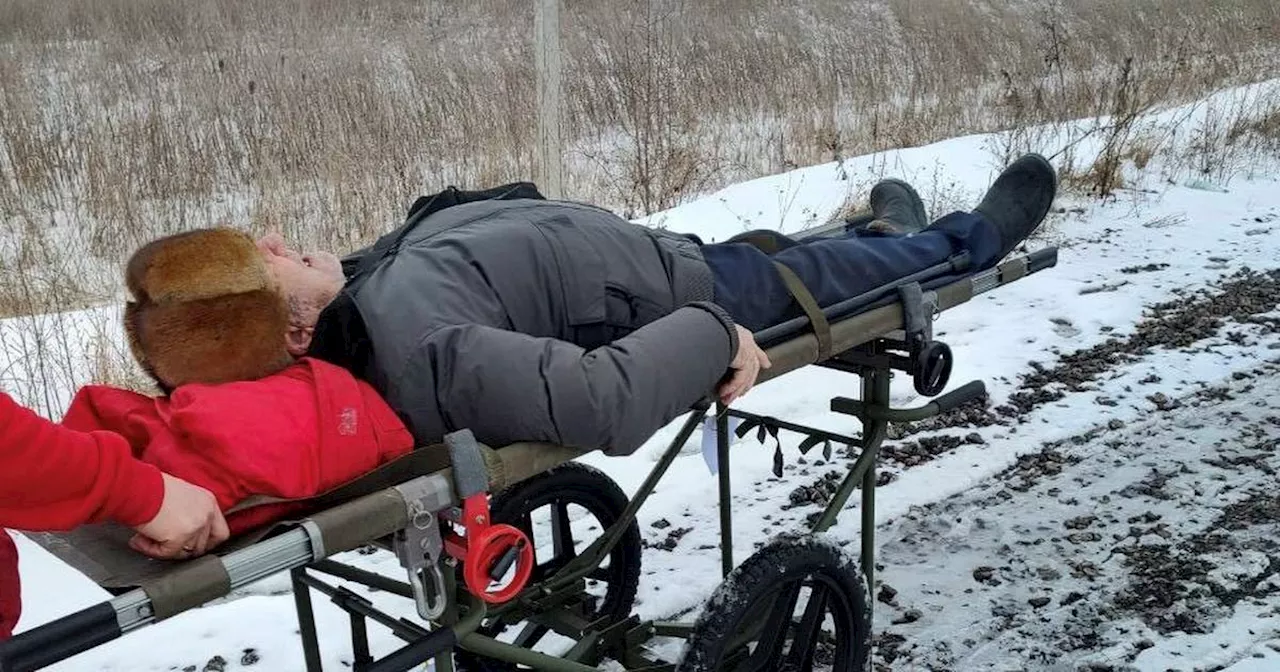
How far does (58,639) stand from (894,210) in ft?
8.51

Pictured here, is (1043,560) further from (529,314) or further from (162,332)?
(162,332)

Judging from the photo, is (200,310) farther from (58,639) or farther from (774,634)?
(774,634)

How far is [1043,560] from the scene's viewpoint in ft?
11.1

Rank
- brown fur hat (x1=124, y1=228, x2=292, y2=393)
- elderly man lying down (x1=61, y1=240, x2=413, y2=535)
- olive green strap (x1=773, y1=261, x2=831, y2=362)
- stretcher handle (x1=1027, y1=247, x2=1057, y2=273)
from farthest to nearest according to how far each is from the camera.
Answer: stretcher handle (x1=1027, y1=247, x2=1057, y2=273) < olive green strap (x1=773, y1=261, x2=831, y2=362) < brown fur hat (x1=124, y1=228, x2=292, y2=393) < elderly man lying down (x1=61, y1=240, x2=413, y2=535)

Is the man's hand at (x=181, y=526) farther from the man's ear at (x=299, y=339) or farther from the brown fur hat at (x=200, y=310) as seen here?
the man's ear at (x=299, y=339)

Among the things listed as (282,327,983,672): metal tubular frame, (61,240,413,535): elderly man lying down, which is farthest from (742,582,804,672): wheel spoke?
(61,240,413,535): elderly man lying down

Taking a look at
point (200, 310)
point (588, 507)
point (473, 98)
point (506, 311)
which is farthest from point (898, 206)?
point (473, 98)

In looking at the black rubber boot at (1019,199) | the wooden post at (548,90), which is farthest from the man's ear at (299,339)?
the wooden post at (548,90)

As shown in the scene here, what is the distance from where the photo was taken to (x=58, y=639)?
1329 mm

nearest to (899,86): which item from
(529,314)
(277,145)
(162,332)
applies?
(277,145)

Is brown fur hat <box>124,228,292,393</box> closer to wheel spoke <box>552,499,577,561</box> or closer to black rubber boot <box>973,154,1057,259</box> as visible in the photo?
wheel spoke <box>552,499,577,561</box>

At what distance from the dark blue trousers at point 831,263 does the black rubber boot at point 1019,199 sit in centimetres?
6

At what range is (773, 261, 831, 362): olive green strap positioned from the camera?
2.40 m

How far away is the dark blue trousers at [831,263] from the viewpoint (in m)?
2.63
